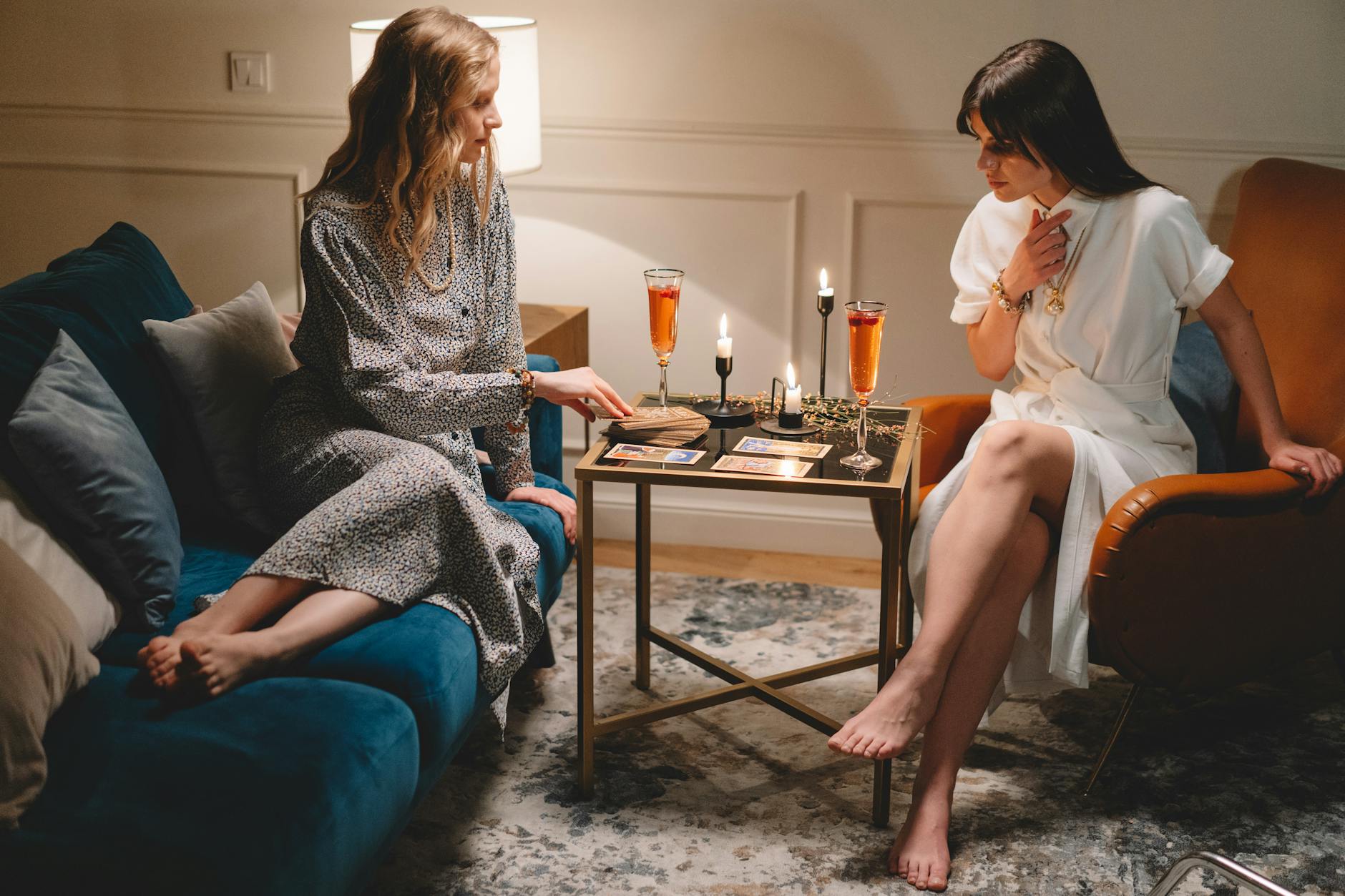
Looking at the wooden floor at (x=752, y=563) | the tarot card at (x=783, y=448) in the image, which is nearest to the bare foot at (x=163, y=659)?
the tarot card at (x=783, y=448)

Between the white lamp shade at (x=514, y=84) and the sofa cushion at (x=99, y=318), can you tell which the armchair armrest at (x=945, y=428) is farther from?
the sofa cushion at (x=99, y=318)

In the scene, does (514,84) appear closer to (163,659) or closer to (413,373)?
(413,373)

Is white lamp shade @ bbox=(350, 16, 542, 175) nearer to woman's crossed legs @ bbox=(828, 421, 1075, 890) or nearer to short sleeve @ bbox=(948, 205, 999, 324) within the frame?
short sleeve @ bbox=(948, 205, 999, 324)

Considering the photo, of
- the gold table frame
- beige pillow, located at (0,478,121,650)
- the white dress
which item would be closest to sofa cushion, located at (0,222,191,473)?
beige pillow, located at (0,478,121,650)

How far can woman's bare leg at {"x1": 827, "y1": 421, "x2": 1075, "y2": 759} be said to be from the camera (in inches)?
74.7

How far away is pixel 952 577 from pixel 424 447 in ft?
2.81

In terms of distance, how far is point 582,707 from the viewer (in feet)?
6.63

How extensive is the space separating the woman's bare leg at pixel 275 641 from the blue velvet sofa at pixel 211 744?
19mm

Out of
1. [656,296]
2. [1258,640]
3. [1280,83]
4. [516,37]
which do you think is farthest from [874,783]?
[1280,83]

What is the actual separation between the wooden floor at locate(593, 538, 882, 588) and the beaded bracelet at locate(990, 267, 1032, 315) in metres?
0.97

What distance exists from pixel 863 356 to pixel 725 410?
0.37 metres

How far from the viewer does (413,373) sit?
2.04m

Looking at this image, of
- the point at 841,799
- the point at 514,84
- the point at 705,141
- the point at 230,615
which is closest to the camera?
the point at 230,615

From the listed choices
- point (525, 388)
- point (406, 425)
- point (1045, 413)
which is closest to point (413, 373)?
point (406, 425)
